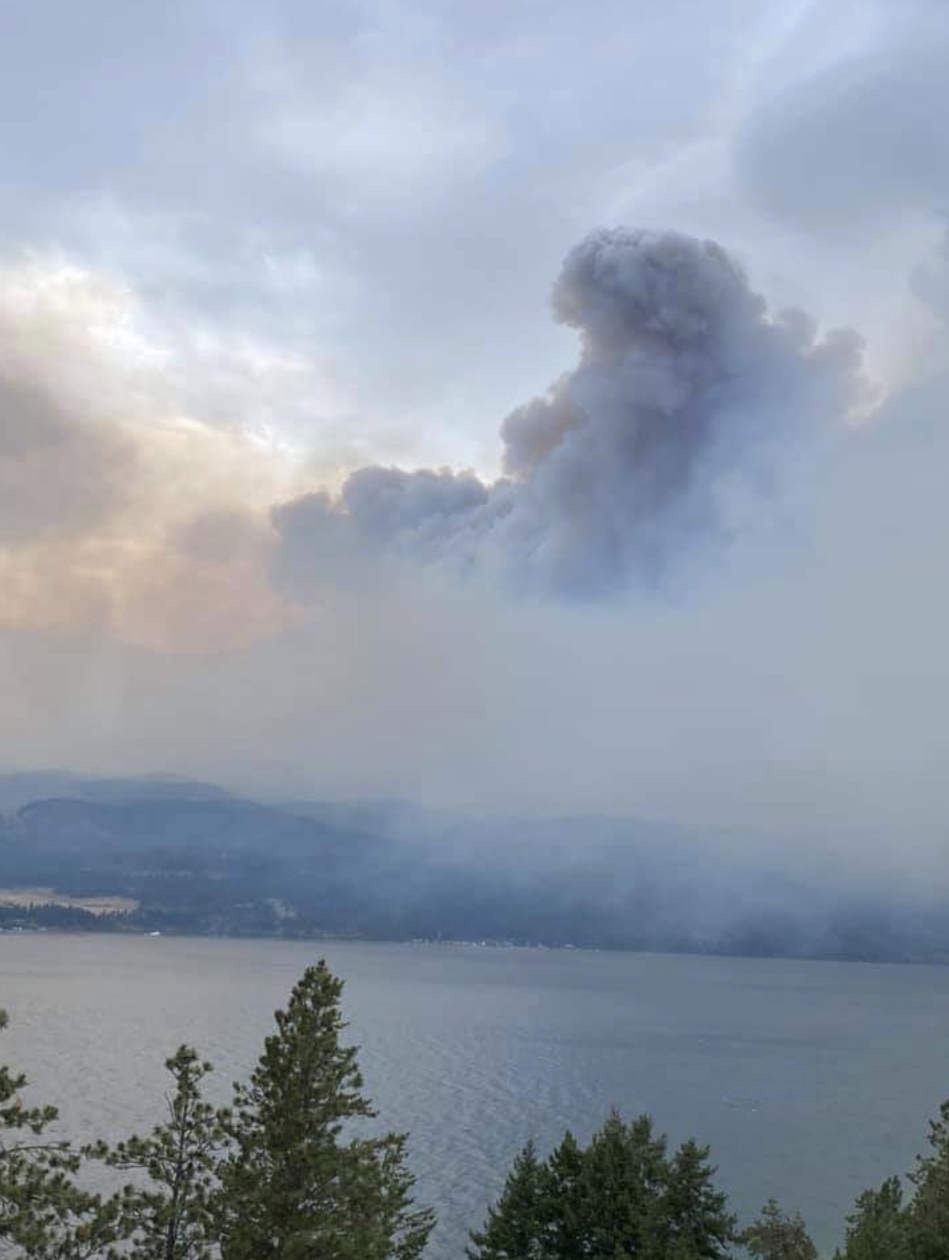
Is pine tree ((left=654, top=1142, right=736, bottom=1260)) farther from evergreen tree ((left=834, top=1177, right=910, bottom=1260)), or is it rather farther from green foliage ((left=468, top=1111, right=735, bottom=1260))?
evergreen tree ((left=834, top=1177, right=910, bottom=1260))

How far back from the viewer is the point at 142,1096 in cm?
9325

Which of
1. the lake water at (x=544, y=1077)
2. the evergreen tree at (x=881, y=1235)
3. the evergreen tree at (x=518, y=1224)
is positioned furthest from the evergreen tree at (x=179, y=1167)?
the lake water at (x=544, y=1077)

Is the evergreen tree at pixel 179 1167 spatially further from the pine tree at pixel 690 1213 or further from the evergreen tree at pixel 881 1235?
the evergreen tree at pixel 881 1235

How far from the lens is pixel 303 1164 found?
2036 centimetres

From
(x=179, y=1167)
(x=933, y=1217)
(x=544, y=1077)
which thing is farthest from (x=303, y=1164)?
(x=544, y=1077)

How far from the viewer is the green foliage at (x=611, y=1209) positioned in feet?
87.9

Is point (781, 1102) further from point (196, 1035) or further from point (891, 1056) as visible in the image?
point (196, 1035)

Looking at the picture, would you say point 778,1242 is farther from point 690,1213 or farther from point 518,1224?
point 518,1224

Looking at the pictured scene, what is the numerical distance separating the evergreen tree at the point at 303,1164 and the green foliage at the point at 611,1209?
7625 mm

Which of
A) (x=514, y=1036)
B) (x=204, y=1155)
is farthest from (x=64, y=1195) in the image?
(x=514, y=1036)

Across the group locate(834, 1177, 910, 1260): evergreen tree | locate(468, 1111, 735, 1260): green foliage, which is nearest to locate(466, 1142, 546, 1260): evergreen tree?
locate(468, 1111, 735, 1260): green foliage

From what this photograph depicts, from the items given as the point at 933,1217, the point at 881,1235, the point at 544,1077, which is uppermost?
the point at 881,1235

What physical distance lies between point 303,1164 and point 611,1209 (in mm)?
10856

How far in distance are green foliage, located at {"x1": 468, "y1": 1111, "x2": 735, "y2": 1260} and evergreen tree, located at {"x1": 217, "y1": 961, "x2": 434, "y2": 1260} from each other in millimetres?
7625
